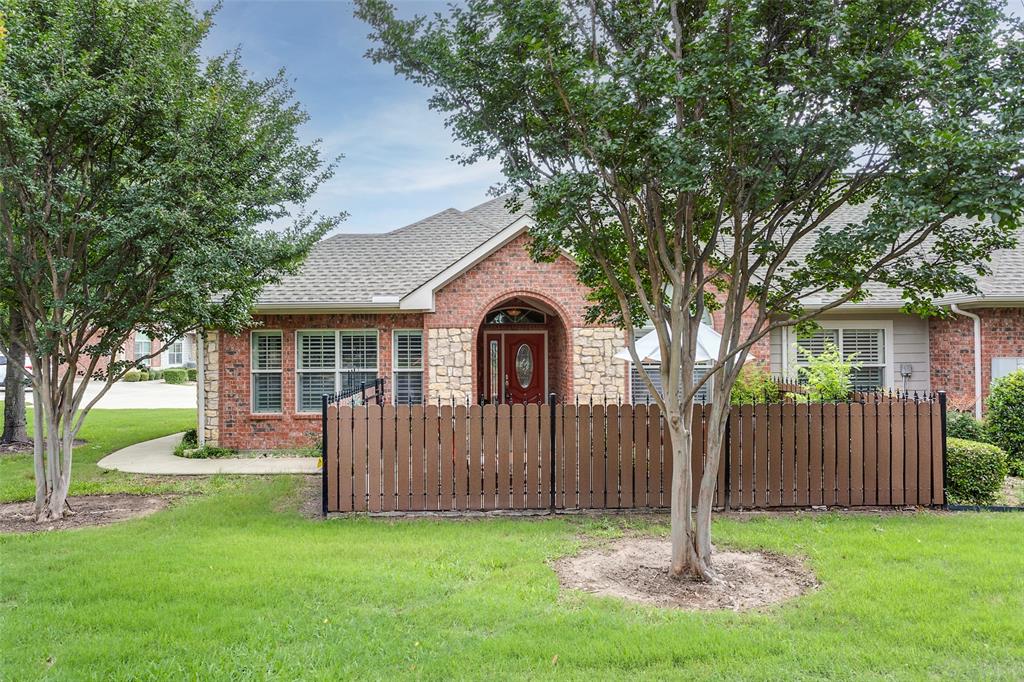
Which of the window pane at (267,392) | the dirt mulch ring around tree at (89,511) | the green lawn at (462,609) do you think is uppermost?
the window pane at (267,392)

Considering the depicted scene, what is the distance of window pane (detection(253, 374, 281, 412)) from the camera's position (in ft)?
43.1

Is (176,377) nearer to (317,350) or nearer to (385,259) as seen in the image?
(385,259)

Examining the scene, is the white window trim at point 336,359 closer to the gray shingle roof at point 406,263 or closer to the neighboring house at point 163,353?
the gray shingle roof at point 406,263

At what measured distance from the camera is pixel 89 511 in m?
7.90

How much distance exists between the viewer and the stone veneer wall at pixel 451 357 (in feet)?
41.9

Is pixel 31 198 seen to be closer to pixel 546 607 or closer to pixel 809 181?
pixel 546 607

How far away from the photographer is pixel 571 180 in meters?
5.12

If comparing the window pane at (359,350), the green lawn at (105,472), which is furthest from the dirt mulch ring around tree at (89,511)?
the window pane at (359,350)

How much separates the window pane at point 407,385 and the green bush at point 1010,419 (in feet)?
32.4

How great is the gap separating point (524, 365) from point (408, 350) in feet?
10.0

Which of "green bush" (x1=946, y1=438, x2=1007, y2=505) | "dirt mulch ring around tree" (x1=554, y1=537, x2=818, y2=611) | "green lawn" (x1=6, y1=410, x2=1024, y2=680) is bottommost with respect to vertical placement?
"dirt mulch ring around tree" (x1=554, y1=537, x2=818, y2=611)

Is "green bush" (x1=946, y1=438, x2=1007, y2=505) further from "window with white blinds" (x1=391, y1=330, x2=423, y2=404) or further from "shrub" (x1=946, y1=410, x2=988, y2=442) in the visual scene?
"window with white blinds" (x1=391, y1=330, x2=423, y2=404)

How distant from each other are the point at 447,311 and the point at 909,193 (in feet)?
30.3

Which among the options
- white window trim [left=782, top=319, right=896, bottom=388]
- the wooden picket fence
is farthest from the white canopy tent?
white window trim [left=782, top=319, right=896, bottom=388]
